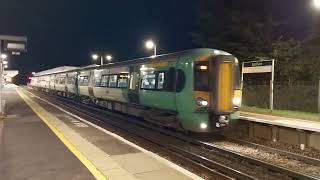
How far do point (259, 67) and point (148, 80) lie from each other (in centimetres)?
695

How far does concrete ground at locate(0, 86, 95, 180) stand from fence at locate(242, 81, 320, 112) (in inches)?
500

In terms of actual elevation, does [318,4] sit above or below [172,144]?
above

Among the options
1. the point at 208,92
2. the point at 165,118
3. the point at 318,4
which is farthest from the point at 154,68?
the point at 318,4

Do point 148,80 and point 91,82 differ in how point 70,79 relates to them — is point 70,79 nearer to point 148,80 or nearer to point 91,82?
point 91,82

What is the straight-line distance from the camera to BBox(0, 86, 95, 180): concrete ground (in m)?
8.32

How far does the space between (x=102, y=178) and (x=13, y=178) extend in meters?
1.67

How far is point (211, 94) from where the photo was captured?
1400cm

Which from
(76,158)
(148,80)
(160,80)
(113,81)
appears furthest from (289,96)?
(76,158)

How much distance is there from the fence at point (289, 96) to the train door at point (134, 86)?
838 cm

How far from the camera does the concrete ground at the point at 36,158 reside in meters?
8.32

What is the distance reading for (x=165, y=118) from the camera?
16062mm

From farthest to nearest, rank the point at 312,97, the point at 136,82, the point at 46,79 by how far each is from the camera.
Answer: the point at 46,79, the point at 312,97, the point at 136,82

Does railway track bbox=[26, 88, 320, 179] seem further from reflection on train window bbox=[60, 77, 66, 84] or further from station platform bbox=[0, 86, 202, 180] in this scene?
reflection on train window bbox=[60, 77, 66, 84]

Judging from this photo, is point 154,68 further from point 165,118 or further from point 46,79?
point 46,79
